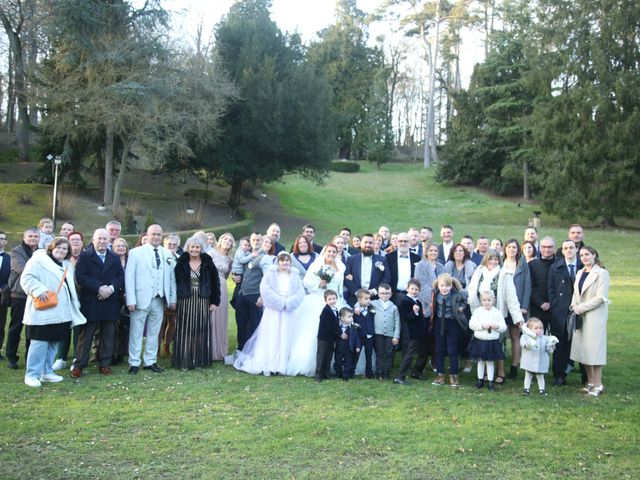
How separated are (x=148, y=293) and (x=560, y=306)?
516cm

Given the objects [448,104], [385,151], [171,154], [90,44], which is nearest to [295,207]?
[171,154]

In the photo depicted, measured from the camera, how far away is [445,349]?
7.75 metres

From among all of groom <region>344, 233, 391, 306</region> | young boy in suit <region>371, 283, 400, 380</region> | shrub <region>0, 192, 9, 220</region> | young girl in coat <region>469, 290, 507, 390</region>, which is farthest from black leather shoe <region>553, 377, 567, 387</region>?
shrub <region>0, 192, 9, 220</region>

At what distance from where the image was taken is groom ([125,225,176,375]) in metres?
7.74

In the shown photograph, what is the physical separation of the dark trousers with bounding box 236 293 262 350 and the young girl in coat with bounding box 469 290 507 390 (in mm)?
3014

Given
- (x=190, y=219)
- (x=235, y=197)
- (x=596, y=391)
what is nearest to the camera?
(x=596, y=391)

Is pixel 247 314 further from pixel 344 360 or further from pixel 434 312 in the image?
pixel 434 312

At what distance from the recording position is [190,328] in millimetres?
8070

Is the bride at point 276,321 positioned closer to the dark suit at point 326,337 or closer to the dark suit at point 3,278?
the dark suit at point 326,337

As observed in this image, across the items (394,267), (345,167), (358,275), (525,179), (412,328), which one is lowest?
(412,328)

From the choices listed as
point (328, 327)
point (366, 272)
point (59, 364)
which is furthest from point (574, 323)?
point (59, 364)

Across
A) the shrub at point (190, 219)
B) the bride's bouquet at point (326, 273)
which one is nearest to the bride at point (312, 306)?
the bride's bouquet at point (326, 273)

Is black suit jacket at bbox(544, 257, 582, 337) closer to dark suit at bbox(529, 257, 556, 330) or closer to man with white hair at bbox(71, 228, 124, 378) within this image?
dark suit at bbox(529, 257, 556, 330)

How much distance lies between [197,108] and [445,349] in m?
20.8
